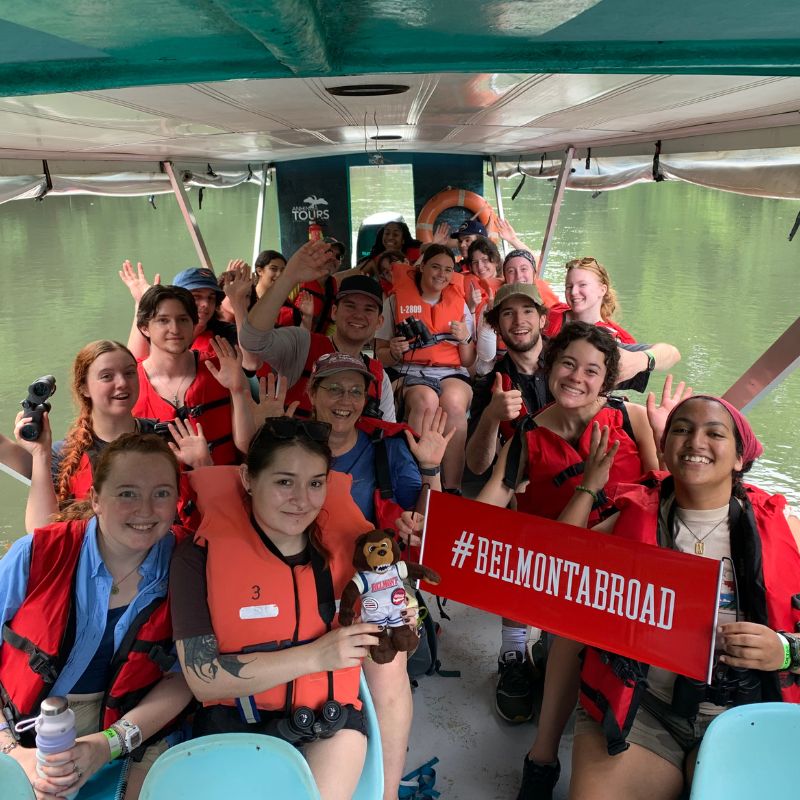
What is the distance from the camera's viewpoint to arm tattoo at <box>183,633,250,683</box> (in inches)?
61.7

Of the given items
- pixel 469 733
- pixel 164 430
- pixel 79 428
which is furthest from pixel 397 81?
pixel 469 733

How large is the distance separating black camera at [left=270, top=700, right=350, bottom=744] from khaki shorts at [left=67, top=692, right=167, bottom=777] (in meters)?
0.30

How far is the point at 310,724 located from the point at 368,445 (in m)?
1.01

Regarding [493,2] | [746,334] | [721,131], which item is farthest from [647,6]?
[746,334]

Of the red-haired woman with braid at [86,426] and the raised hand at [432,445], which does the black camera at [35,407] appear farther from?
the raised hand at [432,445]

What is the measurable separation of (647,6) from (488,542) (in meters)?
1.40

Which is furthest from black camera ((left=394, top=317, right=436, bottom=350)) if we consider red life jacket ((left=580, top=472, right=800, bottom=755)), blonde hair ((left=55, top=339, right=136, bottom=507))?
red life jacket ((left=580, top=472, right=800, bottom=755))

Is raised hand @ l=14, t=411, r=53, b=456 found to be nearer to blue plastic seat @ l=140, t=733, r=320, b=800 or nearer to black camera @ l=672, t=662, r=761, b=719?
blue plastic seat @ l=140, t=733, r=320, b=800

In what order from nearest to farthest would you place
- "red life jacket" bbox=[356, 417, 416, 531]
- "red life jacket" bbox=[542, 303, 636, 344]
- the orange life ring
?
"red life jacket" bbox=[356, 417, 416, 531]
"red life jacket" bbox=[542, 303, 636, 344]
the orange life ring

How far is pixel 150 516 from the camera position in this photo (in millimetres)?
1698

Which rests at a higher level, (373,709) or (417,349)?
(417,349)

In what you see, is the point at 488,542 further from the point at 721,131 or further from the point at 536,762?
the point at 721,131

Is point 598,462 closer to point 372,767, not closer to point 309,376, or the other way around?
point 372,767

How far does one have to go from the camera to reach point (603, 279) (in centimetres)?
375
